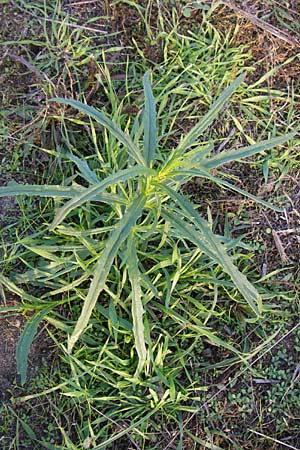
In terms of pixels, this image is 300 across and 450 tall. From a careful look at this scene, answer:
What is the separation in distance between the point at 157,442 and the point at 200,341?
0.37 m

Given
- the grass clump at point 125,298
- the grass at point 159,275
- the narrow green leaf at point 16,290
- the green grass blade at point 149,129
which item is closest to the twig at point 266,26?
the grass at point 159,275

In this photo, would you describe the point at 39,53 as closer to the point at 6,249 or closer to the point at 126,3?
the point at 126,3

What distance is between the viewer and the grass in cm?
195

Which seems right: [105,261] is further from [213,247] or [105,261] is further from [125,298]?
[125,298]

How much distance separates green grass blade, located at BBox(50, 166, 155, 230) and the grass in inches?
13.5

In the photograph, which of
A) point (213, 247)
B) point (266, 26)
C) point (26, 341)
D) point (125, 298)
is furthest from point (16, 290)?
point (266, 26)

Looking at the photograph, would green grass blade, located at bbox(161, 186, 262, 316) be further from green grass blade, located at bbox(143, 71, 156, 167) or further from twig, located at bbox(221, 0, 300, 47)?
twig, located at bbox(221, 0, 300, 47)

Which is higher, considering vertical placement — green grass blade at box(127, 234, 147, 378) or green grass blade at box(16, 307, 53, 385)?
green grass blade at box(127, 234, 147, 378)

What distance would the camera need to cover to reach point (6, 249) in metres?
2.05

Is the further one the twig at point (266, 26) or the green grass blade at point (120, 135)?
the twig at point (266, 26)

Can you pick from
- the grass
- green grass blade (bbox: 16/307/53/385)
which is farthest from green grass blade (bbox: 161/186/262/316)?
green grass blade (bbox: 16/307/53/385)

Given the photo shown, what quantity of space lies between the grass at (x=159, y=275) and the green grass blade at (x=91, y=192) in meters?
0.34

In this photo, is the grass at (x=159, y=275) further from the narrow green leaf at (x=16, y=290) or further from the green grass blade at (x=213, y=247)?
the green grass blade at (x=213, y=247)

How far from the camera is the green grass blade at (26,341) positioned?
1874mm
